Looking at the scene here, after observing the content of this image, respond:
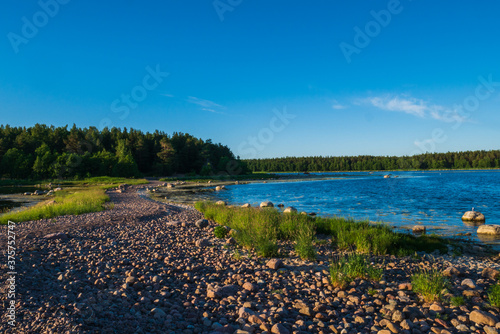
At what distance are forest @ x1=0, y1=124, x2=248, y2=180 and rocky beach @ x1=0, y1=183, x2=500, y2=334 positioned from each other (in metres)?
81.9

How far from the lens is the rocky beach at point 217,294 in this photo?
17.0 feet

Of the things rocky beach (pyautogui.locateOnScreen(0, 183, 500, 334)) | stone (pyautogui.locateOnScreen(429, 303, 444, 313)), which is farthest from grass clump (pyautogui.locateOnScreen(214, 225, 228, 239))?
stone (pyautogui.locateOnScreen(429, 303, 444, 313))

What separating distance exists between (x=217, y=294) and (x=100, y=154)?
9322cm

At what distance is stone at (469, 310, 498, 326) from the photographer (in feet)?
17.8

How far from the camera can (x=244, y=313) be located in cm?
561

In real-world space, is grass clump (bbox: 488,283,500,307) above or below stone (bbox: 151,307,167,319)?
below

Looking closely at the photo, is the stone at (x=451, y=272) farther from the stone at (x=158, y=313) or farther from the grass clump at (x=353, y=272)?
the stone at (x=158, y=313)

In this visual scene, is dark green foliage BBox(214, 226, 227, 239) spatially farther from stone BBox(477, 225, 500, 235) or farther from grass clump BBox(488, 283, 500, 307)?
stone BBox(477, 225, 500, 235)

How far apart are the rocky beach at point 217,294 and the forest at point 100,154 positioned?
269 feet

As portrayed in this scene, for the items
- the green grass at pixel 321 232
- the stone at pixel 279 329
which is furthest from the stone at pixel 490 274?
the stone at pixel 279 329

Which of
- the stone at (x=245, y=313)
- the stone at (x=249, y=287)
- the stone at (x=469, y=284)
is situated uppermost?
the stone at (x=245, y=313)

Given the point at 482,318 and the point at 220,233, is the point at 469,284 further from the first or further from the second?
the point at 220,233

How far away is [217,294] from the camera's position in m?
6.53

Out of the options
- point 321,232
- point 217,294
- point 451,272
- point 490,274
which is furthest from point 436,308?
point 321,232
